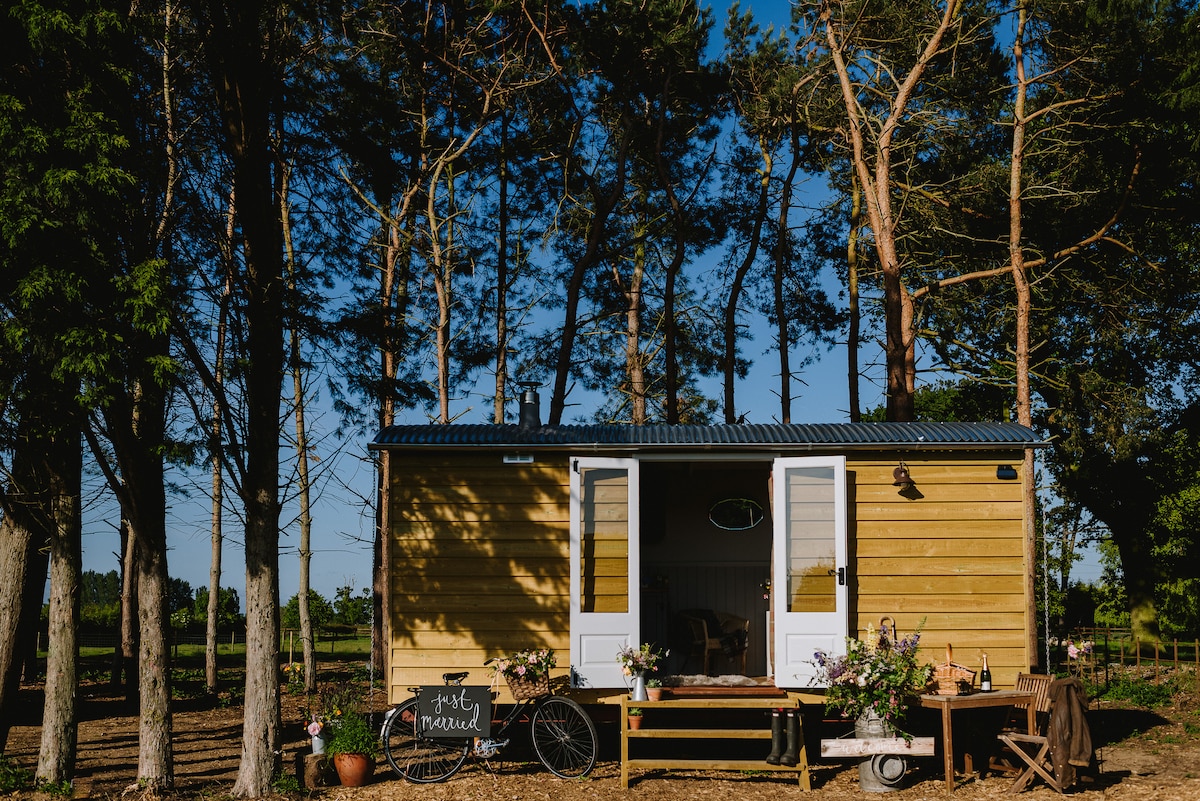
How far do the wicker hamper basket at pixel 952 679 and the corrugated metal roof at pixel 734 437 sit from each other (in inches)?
66.9

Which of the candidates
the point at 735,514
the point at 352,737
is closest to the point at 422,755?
the point at 352,737

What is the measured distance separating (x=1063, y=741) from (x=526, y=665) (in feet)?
12.7

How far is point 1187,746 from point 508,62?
11969 mm

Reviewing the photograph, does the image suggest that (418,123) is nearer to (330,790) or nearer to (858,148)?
(858,148)

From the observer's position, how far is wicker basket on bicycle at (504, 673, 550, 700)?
25.6 ft

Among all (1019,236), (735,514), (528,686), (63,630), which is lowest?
(528,686)

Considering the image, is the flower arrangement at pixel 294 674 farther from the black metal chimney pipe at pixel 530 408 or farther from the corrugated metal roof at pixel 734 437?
the corrugated metal roof at pixel 734 437

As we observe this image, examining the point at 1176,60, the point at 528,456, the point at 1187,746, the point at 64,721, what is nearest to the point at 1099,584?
the point at 1176,60

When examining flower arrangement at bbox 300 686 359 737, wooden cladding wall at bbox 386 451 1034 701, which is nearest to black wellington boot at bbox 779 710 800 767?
wooden cladding wall at bbox 386 451 1034 701

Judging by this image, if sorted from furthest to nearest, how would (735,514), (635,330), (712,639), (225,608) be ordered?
1. (225,608)
2. (635,330)
3. (735,514)
4. (712,639)

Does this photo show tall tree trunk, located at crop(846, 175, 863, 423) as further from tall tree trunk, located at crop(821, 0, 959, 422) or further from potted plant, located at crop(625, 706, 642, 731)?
potted plant, located at crop(625, 706, 642, 731)

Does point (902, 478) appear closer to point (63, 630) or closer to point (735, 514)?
point (735, 514)

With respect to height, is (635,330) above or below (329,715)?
above

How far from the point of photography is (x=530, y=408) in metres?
9.03
